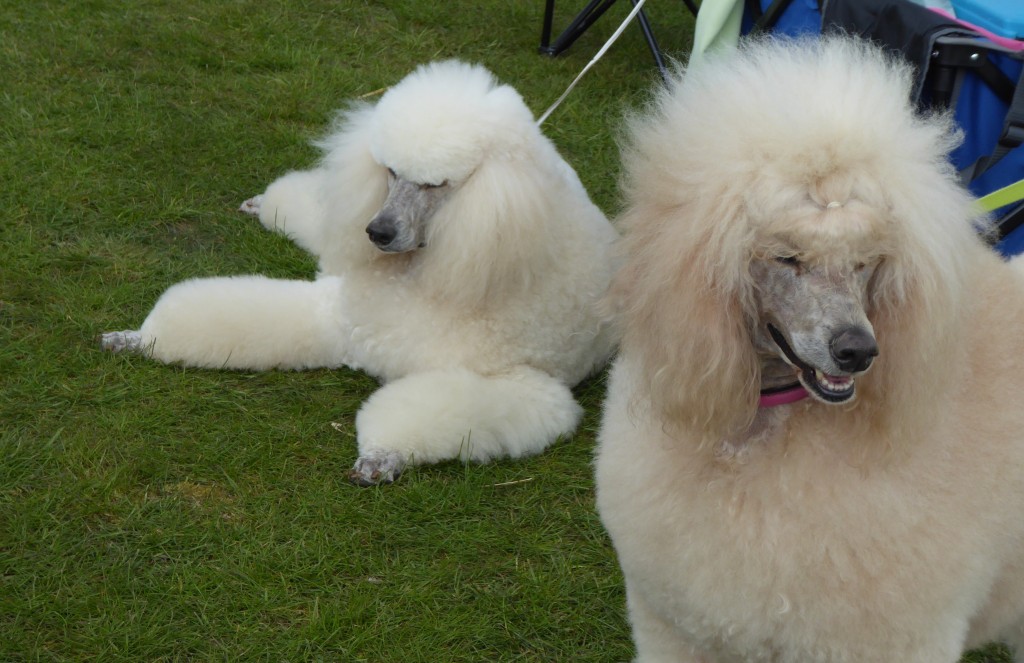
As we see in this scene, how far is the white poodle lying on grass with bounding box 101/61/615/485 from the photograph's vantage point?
8.31 ft

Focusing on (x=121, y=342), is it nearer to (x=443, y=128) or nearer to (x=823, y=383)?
(x=443, y=128)

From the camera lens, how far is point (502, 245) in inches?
100

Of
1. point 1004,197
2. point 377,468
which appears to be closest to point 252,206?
point 377,468

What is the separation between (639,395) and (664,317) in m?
0.15

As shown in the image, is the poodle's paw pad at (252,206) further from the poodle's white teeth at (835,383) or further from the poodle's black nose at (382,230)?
the poodle's white teeth at (835,383)

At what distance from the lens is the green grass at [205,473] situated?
208 centimetres

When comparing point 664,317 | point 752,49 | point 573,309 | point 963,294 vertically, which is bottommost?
point 573,309

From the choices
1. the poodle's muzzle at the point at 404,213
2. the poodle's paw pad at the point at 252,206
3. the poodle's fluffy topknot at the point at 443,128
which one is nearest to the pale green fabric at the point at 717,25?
the poodle's fluffy topknot at the point at 443,128

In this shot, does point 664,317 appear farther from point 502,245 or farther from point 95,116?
point 95,116

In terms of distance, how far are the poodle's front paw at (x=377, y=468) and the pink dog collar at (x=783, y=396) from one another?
1.21m

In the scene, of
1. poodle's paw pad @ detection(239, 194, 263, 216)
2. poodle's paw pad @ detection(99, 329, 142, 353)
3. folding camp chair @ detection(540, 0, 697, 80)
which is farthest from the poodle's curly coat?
folding camp chair @ detection(540, 0, 697, 80)

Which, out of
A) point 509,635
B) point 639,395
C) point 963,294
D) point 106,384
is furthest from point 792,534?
point 106,384

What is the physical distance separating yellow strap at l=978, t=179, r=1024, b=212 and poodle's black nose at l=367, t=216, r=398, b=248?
1.29 meters

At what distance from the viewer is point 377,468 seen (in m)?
2.47
